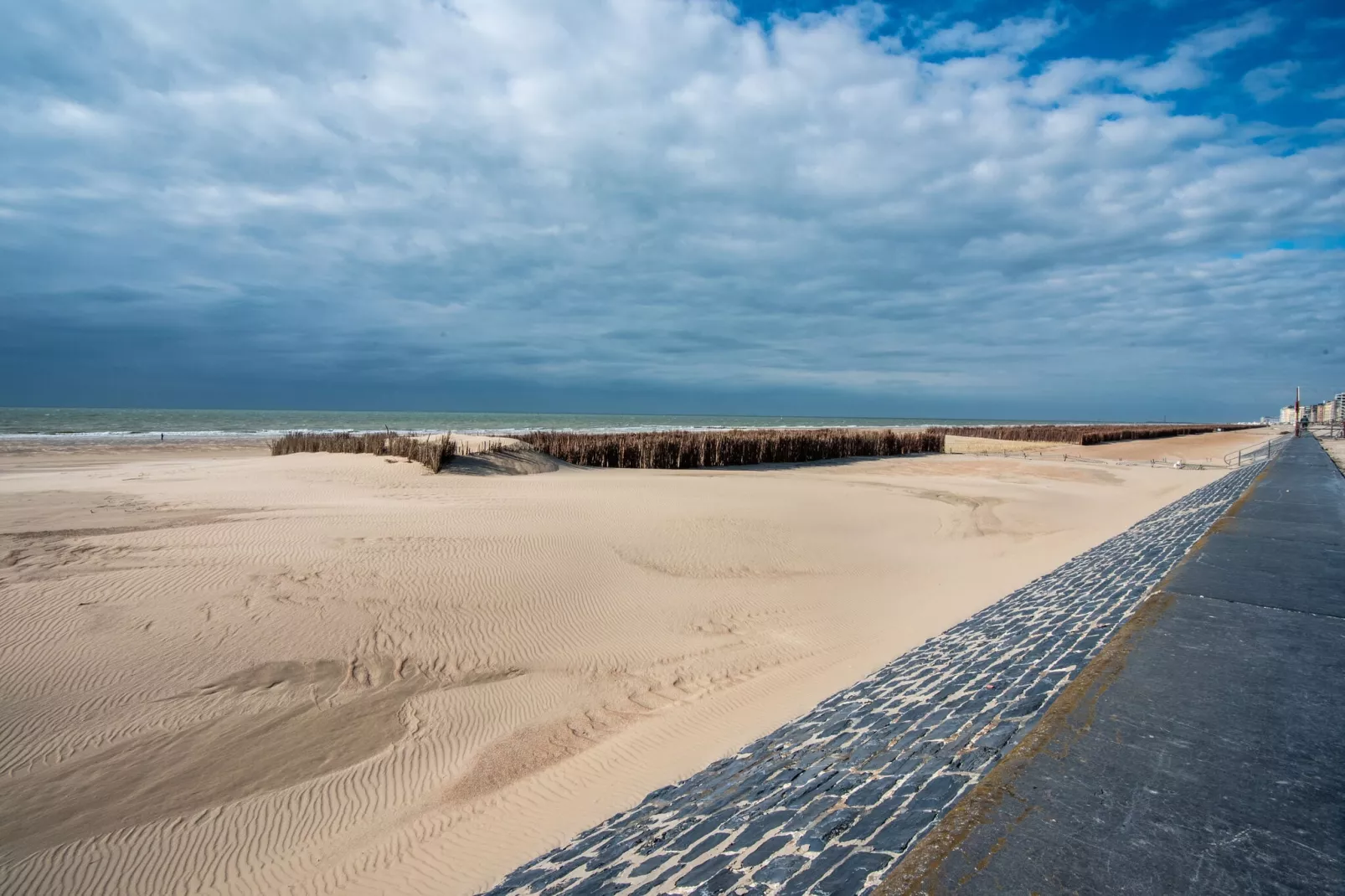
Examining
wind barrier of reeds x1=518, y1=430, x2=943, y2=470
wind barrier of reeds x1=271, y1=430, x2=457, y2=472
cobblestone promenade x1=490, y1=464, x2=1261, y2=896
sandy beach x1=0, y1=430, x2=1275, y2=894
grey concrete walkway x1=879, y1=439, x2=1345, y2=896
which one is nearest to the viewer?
grey concrete walkway x1=879, y1=439, x2=1345, y2=896

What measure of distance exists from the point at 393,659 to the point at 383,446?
577 inches

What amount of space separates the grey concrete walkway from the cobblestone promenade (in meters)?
0.31

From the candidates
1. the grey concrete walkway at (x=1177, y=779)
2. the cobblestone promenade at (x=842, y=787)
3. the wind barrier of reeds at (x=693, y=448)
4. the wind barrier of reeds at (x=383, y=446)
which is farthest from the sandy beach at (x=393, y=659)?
the wind barrier of reeds at (x=693, y=448)

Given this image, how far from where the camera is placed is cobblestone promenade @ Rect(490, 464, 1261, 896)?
6.95 ft

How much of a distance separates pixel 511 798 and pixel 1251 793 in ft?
12.7

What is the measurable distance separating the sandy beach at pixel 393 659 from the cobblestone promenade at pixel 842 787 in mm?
1124

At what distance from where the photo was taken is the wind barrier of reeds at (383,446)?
57.9 feet

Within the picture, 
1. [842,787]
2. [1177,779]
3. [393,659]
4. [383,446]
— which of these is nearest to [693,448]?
[383,446]

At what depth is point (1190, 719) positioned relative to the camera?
2.44 metres

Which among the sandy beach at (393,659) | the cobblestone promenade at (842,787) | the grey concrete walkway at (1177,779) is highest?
the grey concrete walkway at (1177,779)

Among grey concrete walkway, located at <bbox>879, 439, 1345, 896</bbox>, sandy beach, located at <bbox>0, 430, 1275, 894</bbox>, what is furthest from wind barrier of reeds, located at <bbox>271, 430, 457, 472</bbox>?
grey concrete walkway, located at <bbox>879, 439, 1345, 896</bbox>

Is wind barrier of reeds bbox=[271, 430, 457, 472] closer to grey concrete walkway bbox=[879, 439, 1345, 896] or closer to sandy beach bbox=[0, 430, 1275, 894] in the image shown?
sandy beach bbox=[0, 430, 1275, 894]

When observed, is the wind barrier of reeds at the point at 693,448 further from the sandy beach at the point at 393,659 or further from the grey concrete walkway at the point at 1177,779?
the grey concrete walkway at the point at 1177,779

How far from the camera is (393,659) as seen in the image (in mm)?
5977
